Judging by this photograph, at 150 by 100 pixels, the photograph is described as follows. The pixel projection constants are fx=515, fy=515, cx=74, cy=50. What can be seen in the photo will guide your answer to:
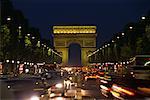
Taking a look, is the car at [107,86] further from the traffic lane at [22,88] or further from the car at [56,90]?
the traffic lane at [22,88]

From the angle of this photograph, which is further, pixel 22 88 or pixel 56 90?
pixel 56 90

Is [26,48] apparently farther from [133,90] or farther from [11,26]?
[133,90]

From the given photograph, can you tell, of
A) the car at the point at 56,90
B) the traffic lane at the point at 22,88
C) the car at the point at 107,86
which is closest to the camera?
the traffic lane at the point at 22,88

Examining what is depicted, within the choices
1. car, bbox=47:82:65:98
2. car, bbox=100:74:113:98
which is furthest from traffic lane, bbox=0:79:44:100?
car, bbox=47:82:65:98

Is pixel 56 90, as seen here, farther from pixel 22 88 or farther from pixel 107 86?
pixel 22 88

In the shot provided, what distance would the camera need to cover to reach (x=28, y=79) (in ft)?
A: 73.8

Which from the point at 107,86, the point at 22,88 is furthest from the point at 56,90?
the point at 22,88

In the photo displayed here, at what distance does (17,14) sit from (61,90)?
5912cm

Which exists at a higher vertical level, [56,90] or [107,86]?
→ [107,86]

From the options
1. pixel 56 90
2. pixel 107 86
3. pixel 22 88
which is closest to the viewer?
pixel 22 88

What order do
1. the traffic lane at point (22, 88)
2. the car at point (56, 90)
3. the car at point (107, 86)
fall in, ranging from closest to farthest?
the traffic lane at point (22, 88)
the car at point (107, 86)
the car at point (56, 90)

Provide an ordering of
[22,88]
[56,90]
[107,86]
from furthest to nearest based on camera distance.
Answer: [56,90], [107,86], [22,88]

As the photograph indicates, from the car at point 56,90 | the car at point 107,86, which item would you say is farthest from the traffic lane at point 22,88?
the car at point 56,90

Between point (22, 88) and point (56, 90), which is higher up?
point (22, 88)
